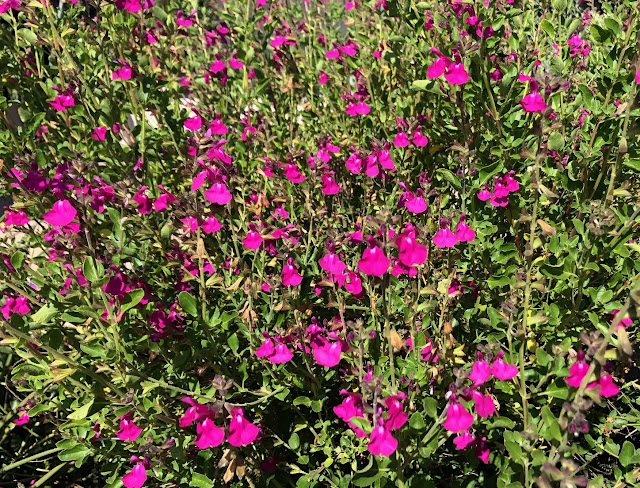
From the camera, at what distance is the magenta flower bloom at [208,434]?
1.32 meters

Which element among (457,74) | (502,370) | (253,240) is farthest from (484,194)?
(253,240)

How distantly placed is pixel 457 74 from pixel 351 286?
2.58 ft

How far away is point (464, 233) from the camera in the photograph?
178 cm

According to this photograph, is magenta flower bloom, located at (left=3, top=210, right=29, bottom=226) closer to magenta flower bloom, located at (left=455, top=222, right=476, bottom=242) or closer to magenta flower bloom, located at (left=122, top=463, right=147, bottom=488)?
magenta flower bloom, located at (left=122, top=463, right=147, bottom=488)

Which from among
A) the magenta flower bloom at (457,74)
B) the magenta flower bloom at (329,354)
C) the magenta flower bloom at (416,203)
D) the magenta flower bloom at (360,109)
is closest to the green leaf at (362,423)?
the magenta flower bloom at (329,354)

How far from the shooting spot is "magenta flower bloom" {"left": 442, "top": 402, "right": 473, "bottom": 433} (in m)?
1.24

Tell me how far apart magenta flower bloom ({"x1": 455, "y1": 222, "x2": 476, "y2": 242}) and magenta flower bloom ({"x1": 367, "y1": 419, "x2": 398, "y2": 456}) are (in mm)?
754

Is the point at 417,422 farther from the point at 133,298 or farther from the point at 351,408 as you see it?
the point at 133,298

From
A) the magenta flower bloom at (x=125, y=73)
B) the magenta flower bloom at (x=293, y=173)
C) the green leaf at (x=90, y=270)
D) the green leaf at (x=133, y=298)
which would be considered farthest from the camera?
the magenta flower bloom at (x=125, y=73)

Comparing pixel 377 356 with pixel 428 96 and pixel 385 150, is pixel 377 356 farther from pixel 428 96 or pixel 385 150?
pixel 428 96

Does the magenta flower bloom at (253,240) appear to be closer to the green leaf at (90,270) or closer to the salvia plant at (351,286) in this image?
the salvia plant at (351,286)

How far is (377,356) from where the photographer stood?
1.66 metres

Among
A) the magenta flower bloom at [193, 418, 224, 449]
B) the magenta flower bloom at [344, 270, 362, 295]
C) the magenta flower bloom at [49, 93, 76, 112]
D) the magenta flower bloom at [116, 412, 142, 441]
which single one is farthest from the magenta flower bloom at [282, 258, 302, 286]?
the magenta flower bloom at [49, 93, 76, 112]

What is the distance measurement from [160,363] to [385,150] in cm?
125
